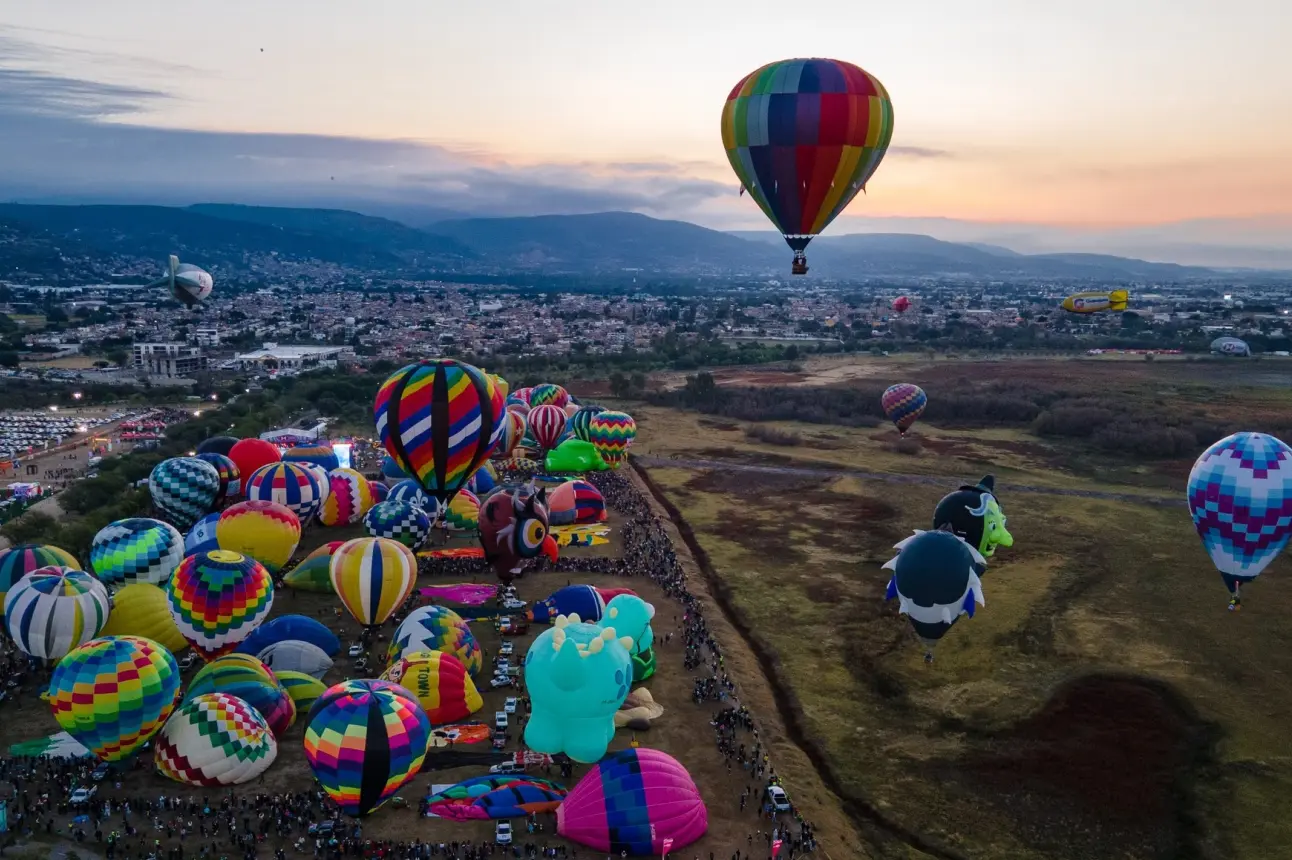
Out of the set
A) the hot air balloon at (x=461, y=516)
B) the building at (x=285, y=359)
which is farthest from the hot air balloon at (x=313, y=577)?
the building at (x=285, y=359)

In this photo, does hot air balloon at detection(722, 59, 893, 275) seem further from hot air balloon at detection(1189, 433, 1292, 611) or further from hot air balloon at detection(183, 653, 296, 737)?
hot air balloon at detection(183, 653, 296, 737)

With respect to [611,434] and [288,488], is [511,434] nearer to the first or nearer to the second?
[611,434]

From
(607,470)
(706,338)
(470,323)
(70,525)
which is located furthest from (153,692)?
(470,323)

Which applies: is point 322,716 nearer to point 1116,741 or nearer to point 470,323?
point 1116,741

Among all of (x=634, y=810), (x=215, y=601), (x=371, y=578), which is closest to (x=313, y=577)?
(x=371, y=578)

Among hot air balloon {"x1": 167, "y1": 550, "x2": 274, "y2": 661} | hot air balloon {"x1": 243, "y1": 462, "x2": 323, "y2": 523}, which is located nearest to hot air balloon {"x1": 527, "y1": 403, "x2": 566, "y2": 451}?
hot air balloon {"x1": 243, "y1": 462, "x2": 323, "y2": 523}

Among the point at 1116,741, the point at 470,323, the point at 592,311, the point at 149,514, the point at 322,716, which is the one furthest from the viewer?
Result: the point at 592,311
